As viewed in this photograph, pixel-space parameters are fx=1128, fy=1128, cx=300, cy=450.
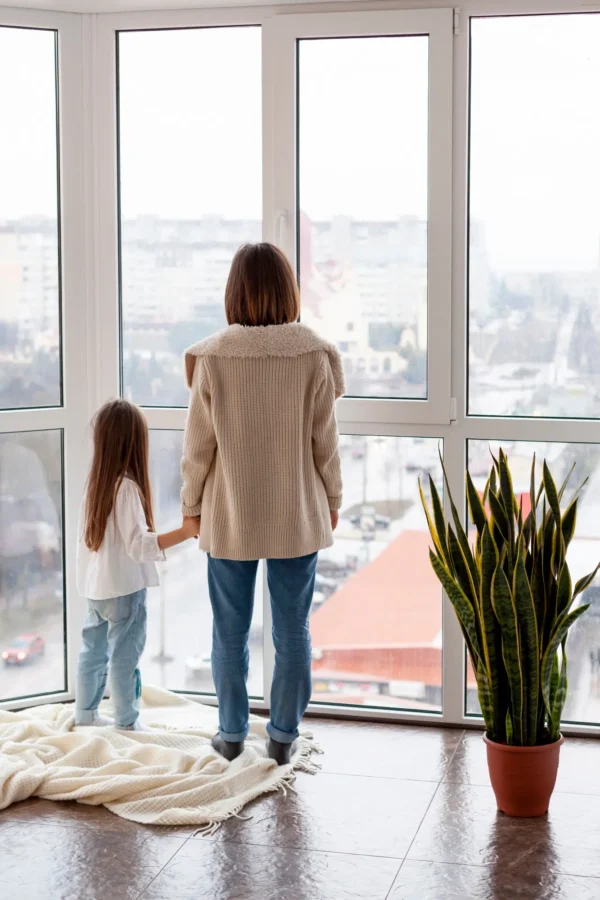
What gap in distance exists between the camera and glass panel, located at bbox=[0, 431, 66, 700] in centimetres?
349

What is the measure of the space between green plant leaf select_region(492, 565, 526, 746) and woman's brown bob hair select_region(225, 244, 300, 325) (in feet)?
2.89

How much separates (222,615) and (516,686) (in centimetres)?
80

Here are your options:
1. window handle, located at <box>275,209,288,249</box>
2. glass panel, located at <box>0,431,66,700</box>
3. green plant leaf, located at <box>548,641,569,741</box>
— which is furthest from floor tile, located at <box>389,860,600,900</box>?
window handle, located at <box>275,209,288,249</box>

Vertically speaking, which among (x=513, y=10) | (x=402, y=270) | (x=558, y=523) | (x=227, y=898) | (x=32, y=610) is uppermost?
(x=513, y=10)

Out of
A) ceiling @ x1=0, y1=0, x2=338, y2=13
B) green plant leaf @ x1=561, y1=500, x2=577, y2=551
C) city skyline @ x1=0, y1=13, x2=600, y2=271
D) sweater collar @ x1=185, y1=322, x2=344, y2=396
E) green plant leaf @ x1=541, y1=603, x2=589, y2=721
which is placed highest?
ceiling @ x1=0, y1=0, x2=338, y2=13

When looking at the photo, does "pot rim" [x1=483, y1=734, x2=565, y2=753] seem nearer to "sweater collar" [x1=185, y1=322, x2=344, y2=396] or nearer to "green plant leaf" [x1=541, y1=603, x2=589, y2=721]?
"green plant leaf" [x1=541, y1=603, x2=589, y2=721]

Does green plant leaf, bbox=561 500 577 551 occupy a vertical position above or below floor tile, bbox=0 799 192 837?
above

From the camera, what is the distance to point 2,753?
3.05 metres

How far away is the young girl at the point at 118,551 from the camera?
3098mm

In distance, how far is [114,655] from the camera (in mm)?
3201

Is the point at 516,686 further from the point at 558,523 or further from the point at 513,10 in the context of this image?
the point at 513,10

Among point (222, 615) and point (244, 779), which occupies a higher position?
point (222, 615)

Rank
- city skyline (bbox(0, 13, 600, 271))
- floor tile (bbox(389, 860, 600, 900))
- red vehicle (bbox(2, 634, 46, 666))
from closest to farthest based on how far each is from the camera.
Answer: floor tile (bbox(389, 860, 600, 900)) < city skyline (bbox(0, 13, 600, 271)) < red vehicle (bbox(2, 634, 46, 666))

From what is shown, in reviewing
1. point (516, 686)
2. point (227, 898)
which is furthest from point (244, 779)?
point (516, 686)
